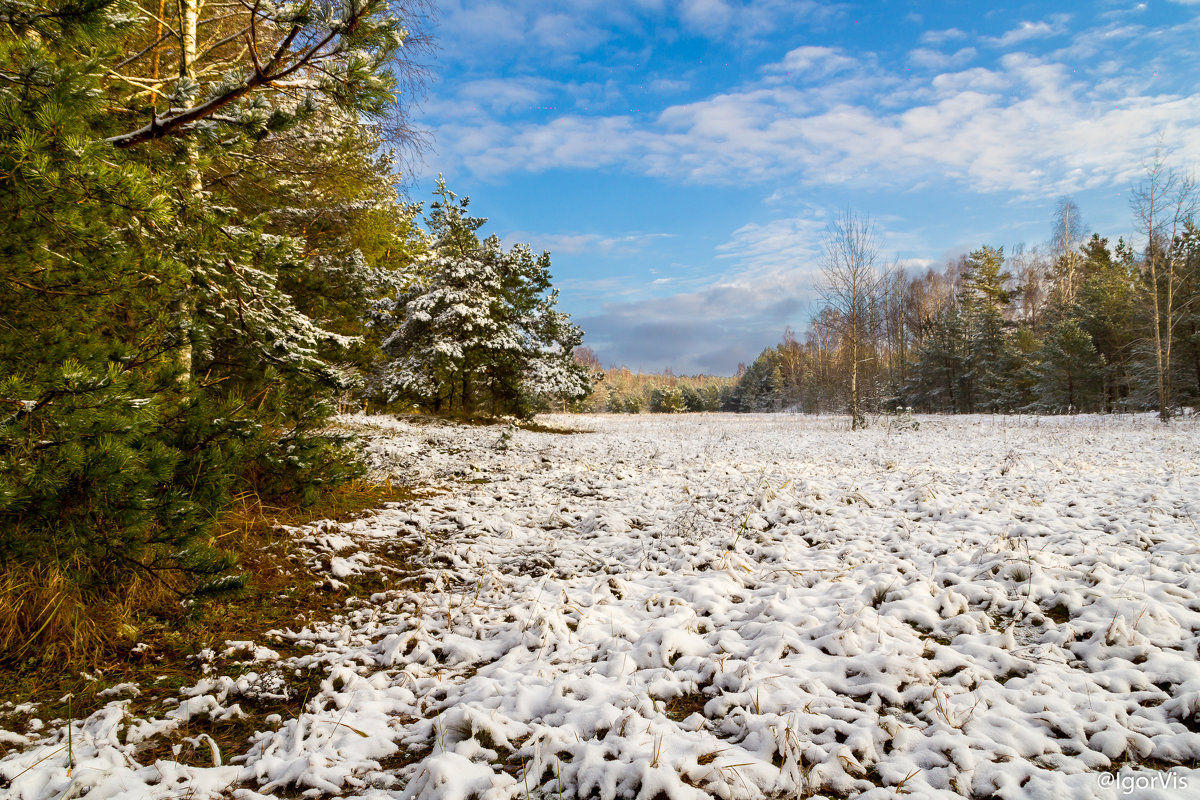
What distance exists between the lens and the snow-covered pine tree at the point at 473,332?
15.8 meters

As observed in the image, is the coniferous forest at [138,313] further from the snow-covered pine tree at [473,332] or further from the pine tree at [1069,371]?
the pine tree at [1069,371]

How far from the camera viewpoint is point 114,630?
2.98m

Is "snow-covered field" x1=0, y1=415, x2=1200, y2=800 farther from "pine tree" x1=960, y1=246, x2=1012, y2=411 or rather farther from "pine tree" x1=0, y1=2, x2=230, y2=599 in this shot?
"pine tree" x1=960, y1=246, x2=1012, y2=411

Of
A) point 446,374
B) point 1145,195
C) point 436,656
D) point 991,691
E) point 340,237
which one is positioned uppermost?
point 1145,195

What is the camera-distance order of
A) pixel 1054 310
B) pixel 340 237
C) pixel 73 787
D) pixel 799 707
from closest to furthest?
1. pixel 73 787
2. pixel 799 707
3. pixel 340 237
4. pixel 1054 310

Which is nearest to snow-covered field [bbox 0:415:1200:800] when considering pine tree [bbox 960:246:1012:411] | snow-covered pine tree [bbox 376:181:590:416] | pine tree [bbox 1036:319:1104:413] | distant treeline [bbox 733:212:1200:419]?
snow-covered pine tree [bbox 376:181:590:416]

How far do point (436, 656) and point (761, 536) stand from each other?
10.8ft

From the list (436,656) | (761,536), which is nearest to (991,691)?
(761,536)

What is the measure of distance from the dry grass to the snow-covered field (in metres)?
0.25

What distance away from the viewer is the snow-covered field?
2010mm

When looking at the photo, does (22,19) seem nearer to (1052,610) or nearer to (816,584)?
(816,584)

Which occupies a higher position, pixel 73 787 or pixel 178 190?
pixel 178 190

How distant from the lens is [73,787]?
6.16 ft

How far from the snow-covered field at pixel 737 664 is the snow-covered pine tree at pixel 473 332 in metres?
10.8
